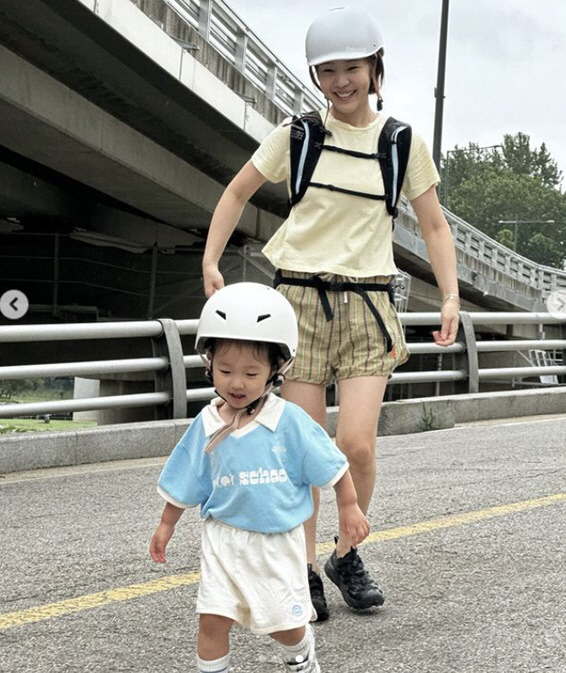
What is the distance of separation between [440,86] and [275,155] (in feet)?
94.7

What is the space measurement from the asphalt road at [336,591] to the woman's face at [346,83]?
1.76 metres

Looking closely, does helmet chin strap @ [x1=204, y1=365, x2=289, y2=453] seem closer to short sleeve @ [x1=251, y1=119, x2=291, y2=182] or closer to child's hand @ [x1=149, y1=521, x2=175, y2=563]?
child's hand @ [x1=149, y1=521, x2=175, y2=563]

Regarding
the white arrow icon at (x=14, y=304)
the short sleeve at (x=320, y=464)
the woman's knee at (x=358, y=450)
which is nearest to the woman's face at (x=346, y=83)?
the woman's knee at (x=358, y=450)

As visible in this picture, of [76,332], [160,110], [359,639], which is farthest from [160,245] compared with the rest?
[359,639]

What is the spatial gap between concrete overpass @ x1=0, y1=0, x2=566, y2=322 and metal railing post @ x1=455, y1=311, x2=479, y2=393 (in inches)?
211

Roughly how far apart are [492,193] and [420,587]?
14906 cm

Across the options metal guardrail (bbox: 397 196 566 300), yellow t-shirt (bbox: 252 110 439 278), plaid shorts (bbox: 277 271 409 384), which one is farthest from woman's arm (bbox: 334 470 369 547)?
metal guardrail (bbox: 397 196 566 300)

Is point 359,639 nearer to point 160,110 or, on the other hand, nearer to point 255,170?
point 255,170

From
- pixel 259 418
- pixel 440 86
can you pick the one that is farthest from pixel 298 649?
pixel 440 86

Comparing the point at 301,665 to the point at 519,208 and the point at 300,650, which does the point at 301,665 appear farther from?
the point at 519,208

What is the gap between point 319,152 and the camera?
15.0 ft

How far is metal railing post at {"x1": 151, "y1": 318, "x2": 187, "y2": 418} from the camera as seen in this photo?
10016 millimetres

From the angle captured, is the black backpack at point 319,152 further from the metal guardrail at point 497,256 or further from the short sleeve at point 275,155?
the metal guardrail at point 497,256

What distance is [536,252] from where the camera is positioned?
149 meters
